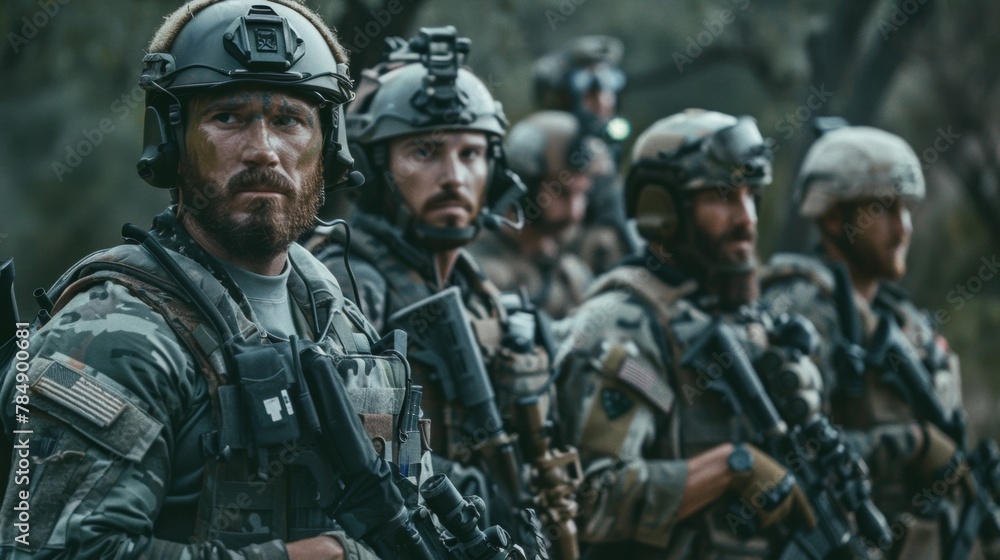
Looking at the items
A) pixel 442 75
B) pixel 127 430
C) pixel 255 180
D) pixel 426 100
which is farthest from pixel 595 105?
pixel 127 430

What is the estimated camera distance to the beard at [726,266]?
703 cm

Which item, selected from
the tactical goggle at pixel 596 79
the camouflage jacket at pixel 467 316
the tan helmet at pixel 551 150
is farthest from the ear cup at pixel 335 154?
the tactical goggle at pixel 596 79

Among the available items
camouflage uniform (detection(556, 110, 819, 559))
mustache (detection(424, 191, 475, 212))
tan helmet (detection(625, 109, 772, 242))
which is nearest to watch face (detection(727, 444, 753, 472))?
camouflage uniform (detection(556, 110, 819, 559))

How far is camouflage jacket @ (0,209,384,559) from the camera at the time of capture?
128 inches

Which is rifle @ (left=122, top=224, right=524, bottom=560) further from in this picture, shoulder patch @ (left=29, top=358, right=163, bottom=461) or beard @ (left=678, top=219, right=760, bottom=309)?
beard @ (left=678, top=219, right=760, bottom=309)

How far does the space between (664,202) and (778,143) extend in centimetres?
944

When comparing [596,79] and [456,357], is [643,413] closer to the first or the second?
[456,357]

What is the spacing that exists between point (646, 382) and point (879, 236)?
260 centimetres

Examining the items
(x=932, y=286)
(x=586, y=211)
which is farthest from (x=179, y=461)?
(x=932, y=286)

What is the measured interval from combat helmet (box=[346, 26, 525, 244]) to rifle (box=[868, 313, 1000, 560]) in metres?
2.87

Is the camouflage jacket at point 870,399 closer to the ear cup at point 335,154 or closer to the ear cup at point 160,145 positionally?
the ear cup at point 335,154

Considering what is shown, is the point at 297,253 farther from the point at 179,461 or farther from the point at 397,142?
the point at 397,142

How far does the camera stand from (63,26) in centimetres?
1066

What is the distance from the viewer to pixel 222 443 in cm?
341
